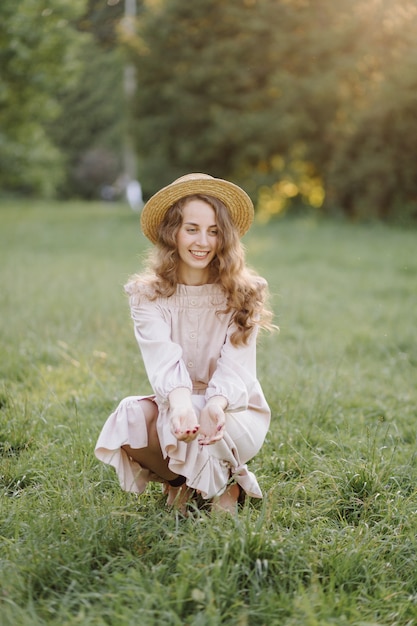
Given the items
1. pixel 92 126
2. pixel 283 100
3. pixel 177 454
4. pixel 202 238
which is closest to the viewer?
pixel 177 454

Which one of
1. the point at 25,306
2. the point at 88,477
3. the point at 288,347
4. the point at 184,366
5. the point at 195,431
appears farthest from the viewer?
the point at 25,306

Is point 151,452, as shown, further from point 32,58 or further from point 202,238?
point 32,58

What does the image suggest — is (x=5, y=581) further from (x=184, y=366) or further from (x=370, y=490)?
(x=370, y=490)

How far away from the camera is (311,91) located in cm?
1664

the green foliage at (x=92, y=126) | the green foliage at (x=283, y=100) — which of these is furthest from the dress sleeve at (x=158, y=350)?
the green foliage at (x=92, y=126)

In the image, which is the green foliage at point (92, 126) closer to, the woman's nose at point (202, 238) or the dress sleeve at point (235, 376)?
the woman's nose at point (202, 238)

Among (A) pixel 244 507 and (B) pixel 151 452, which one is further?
(B) pixel 151 452

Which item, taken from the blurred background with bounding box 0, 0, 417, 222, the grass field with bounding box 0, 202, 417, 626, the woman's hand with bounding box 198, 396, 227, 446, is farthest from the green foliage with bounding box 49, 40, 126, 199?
the woman's hand with bounding box 198, 396, 227, 446

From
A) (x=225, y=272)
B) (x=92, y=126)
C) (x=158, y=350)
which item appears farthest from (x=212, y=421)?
(x=92, y=126)

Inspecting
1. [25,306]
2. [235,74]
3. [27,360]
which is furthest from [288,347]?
[235,74]

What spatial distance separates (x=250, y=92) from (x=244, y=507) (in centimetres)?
1670

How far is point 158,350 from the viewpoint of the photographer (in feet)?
9.49

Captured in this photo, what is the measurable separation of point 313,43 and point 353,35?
997mm

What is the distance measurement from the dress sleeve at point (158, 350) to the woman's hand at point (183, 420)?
0.09m
